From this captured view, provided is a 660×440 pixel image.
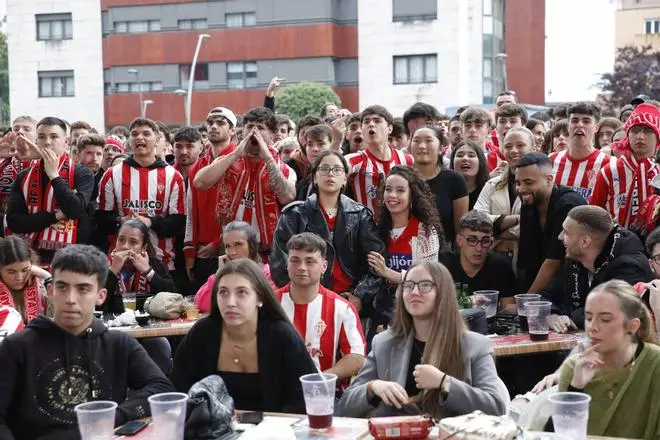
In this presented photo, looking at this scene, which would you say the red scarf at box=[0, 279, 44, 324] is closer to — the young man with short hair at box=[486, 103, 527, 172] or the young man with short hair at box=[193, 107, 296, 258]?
the young man with short hair at box=[193, 107, 296, 258]

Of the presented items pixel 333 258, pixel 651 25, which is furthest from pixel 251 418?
pixel 651 25

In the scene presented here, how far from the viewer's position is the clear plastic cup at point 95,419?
3689 millimetres

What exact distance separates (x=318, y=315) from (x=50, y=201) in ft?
11.5

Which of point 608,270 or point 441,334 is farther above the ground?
point 608,270

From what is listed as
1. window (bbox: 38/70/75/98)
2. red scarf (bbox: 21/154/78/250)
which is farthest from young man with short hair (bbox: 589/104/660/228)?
window (bbox: 38/70/75/98)

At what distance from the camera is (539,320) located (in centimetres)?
597

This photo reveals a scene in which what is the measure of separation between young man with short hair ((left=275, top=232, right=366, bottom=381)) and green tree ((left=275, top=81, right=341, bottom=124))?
35.6m

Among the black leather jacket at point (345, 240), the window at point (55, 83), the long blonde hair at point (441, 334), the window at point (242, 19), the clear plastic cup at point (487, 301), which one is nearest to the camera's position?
the long blonde hair at point (441, 334)

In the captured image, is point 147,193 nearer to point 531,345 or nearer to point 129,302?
point 129,302

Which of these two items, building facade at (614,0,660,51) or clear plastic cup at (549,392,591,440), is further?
building facade at (614,0,660,51)

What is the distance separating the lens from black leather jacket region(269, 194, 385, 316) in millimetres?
6895

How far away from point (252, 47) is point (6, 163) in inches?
1597

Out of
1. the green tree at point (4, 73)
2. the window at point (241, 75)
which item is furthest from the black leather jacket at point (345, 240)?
the green tree at point (4, 73)

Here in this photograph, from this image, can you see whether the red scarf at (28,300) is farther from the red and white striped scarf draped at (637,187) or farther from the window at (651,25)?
the window at (651,25)
